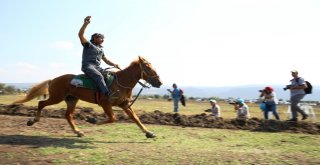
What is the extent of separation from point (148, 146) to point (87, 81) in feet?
8.77

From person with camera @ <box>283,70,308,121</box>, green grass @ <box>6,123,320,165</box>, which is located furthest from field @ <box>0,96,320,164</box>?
person with camera @ <box>283,70,308,121</box>

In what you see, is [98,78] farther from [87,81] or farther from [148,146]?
[148,146]

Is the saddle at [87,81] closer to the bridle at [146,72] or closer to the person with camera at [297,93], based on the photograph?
the bridle at [146,72]

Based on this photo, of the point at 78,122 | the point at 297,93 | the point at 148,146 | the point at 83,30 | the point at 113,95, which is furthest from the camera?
the point at 297,93

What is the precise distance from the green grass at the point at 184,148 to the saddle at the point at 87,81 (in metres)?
1.38

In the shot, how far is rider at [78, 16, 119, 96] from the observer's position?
10.3 meters

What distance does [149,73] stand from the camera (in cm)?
1077

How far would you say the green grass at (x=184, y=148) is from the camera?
7.75 meters

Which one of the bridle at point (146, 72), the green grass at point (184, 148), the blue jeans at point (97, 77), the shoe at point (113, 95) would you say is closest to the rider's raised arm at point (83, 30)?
the blue jeans at point (97, 77)

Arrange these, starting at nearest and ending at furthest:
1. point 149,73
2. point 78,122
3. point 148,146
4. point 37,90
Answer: point 148,146 < point 149,73 < point 37,90 < point 78,122

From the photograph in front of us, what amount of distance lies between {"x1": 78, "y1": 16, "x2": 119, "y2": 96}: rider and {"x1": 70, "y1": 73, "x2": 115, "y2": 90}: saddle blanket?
17 cm

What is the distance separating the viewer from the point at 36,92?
12555 mm

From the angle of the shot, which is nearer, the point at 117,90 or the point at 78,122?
the point at 117,90

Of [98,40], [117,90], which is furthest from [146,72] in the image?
[98,40]
